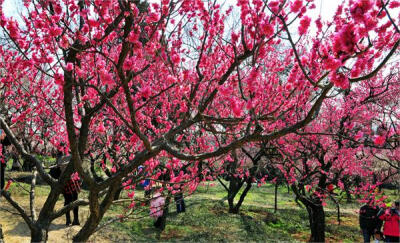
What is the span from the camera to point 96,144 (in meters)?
12.1

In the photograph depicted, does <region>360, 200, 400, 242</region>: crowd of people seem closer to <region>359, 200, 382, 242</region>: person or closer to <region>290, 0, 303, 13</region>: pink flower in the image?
<region>359, 200, 382, 242</region>: person

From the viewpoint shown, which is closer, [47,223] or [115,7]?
[115,7]

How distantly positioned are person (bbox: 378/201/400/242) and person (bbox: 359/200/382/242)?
74 centimetres

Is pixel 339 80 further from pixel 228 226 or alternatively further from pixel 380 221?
pixel 228 226

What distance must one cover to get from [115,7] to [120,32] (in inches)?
22.7

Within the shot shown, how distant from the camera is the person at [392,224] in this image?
28.5 feet

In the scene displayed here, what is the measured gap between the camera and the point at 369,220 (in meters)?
9.72

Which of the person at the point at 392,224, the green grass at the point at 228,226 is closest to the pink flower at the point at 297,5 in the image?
the green grass at the point at 228,226

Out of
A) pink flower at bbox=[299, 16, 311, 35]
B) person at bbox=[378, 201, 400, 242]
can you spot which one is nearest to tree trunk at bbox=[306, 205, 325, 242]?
person at bbox=[378, 201, 400, 242]

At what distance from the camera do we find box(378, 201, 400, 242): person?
28.5 feet

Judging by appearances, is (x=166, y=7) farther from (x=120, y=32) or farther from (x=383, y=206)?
(x=383, y=206)

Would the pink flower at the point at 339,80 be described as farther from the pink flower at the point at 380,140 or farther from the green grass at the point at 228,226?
the green grass at the point at 228,226

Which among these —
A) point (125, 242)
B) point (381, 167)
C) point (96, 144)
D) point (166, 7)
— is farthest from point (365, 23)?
point (381, 167)

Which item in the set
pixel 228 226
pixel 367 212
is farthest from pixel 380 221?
pixel 228 226
